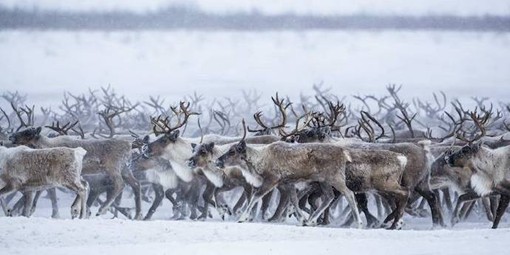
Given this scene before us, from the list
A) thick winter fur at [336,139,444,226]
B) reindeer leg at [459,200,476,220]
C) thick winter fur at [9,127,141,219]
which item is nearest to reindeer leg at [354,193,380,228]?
thick winter fur at [336,139,444,226]

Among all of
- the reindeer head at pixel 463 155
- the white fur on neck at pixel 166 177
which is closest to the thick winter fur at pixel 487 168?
the reindeer head at pixel 463 155

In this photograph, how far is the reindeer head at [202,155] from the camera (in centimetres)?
676

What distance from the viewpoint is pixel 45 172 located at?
614 cm

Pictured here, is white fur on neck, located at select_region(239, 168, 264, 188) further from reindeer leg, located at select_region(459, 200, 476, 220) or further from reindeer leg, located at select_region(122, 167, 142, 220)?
reindeer leg, located at select_region(459, 200, 476, 220)

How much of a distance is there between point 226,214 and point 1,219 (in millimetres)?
2728

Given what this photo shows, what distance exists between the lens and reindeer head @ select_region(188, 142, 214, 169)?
22.2 ft

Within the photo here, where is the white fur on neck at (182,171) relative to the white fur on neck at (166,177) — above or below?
above

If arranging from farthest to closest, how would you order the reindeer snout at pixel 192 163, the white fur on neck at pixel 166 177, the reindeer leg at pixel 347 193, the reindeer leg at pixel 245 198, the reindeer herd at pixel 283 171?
the white fur on neck at pixel 166 177 < the reindeer leg at pixel 245 198 < the reindeer snout at pixel 192 163 < the reindeer herd at pixel 283 171 < the reindeer leg at pixel 347 193

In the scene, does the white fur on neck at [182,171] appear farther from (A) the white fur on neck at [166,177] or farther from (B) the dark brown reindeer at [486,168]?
(B) the dark brown reindeer at [486,168]

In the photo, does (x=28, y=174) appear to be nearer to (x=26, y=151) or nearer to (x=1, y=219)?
(x=26, y=151)

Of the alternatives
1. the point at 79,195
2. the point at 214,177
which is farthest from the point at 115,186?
the point at 79,195

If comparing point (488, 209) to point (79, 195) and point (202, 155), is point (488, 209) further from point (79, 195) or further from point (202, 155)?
point (79, 195)

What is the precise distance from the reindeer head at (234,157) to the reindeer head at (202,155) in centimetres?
43

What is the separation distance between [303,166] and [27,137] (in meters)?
2.73
